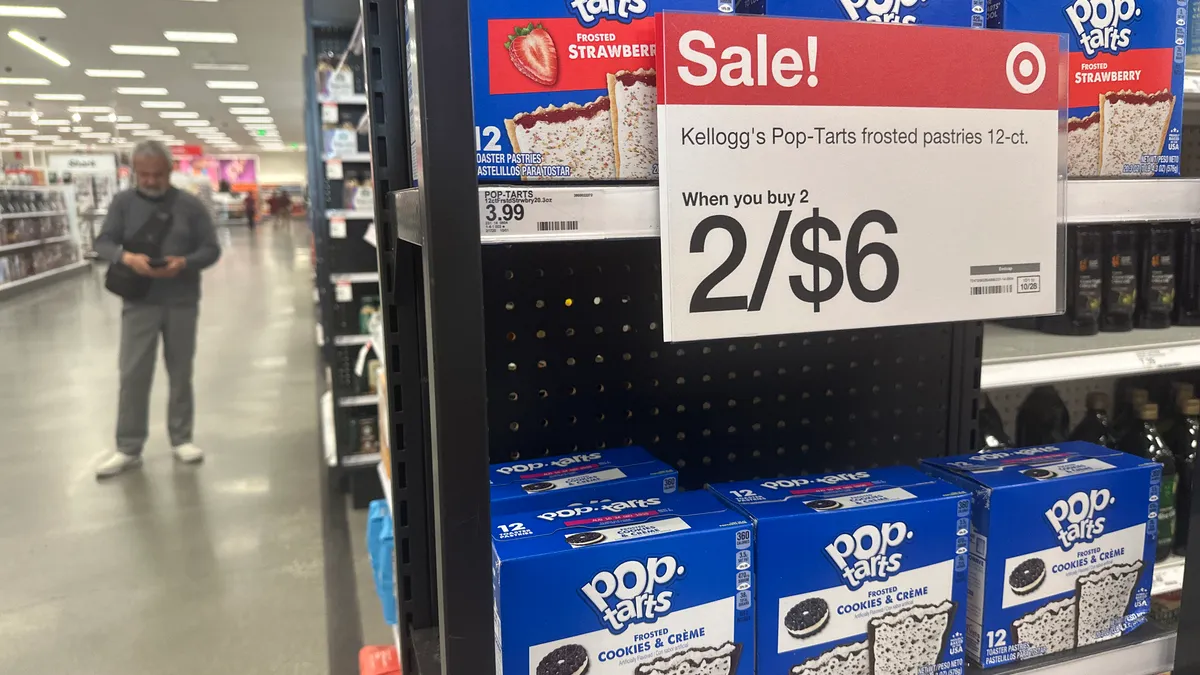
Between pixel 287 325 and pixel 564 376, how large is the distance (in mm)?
9588

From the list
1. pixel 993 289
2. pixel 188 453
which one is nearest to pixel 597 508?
pixel 993 289

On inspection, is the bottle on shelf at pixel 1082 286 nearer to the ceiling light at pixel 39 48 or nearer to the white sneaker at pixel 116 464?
the white sneaker at pixel 116 464

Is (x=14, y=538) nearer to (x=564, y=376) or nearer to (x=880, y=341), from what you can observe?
(x=564, y=376)

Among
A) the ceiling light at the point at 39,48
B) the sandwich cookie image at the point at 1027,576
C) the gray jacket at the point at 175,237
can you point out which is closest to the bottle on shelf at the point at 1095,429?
the sandwich cookie image at the point at 1027,576

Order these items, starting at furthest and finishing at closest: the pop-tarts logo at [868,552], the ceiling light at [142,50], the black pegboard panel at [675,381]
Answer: the ceiling light at [142,50], the black pegboard panel at [675,381], the pop-tarts logo at [868,552]

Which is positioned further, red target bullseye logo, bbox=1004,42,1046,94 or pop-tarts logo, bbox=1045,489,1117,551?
pop-tarts logo, bbox=1045,489,1117,551

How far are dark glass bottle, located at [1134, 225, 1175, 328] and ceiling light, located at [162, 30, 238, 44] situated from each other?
34.4 ft

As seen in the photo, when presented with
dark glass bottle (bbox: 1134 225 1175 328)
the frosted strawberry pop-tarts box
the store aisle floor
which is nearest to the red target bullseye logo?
the frosted strawberry pop-tarts box

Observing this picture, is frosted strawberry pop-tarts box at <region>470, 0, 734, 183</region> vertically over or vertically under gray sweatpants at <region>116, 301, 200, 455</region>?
over

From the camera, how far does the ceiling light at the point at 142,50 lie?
10.9 metres

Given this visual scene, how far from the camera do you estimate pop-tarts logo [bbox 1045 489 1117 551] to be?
1.02m

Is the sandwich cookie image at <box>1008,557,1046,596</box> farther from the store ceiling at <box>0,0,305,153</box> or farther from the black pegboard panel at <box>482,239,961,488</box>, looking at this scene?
the store ceiling at <box>0,0,305,153</box>

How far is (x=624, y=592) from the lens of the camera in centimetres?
83

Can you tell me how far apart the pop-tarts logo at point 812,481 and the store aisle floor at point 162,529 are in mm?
2296
